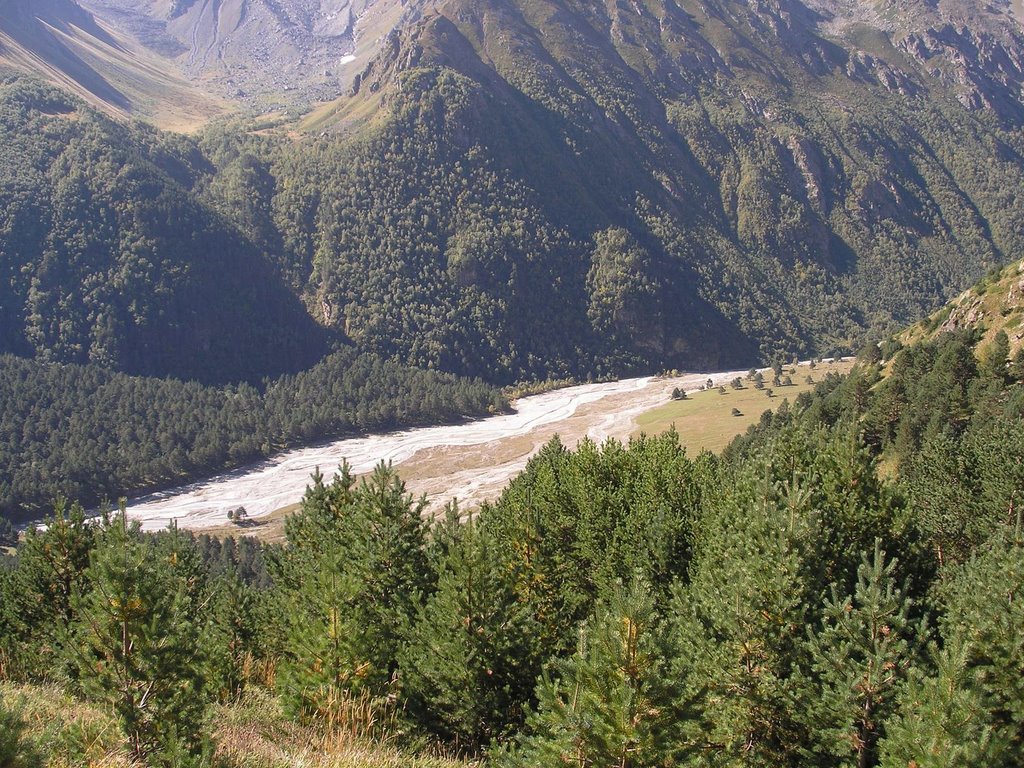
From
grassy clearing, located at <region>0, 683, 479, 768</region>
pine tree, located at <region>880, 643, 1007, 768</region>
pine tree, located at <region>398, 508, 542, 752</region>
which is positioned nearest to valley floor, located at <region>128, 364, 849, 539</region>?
pine tree, located at <region>398, 508, 542, 752</region>

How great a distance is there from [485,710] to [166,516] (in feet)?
351

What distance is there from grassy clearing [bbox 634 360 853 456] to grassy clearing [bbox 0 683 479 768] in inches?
3768

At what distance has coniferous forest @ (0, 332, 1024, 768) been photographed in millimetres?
14922

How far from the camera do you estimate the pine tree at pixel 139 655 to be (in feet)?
48.0

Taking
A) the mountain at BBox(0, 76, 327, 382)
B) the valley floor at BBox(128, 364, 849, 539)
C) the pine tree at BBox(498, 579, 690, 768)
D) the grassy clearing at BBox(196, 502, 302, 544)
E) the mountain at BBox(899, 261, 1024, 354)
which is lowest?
the grassy clearing at BBox(196, 502, 302, 544)

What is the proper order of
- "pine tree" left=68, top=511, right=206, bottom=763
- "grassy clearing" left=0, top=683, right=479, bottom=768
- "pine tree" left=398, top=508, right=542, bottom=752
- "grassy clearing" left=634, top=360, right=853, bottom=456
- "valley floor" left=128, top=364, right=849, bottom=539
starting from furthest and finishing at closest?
"grassy clearing" left=634, top=360, right=853, bottom=456 → "valley floor" left=128, top=364, right=849, bottom=539 → "pine tree" left=398, top=508, right=542, bottom=752 → "pine tree" left=68, top=511, right=206, bottom=763 → "grassy clearing" left=0, top=683, right=479, bottom=768

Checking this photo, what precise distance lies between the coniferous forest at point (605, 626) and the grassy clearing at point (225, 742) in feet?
0.84

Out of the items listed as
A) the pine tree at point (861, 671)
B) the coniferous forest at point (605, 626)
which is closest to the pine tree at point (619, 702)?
the coniferous forest at point (605, 626)

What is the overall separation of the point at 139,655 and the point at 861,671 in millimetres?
16538

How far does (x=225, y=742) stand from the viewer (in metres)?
16.0

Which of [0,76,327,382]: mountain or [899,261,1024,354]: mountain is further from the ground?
[0,76,327,382]: mountain

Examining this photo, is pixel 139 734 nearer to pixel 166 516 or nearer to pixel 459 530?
pixel 459 530

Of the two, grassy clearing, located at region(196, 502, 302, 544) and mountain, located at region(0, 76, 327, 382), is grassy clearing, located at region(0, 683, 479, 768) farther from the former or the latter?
mountain, located at region(0, 76, 327, 382)

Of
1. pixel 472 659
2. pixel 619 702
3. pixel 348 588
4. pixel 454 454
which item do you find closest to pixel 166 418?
pixel 454 454
